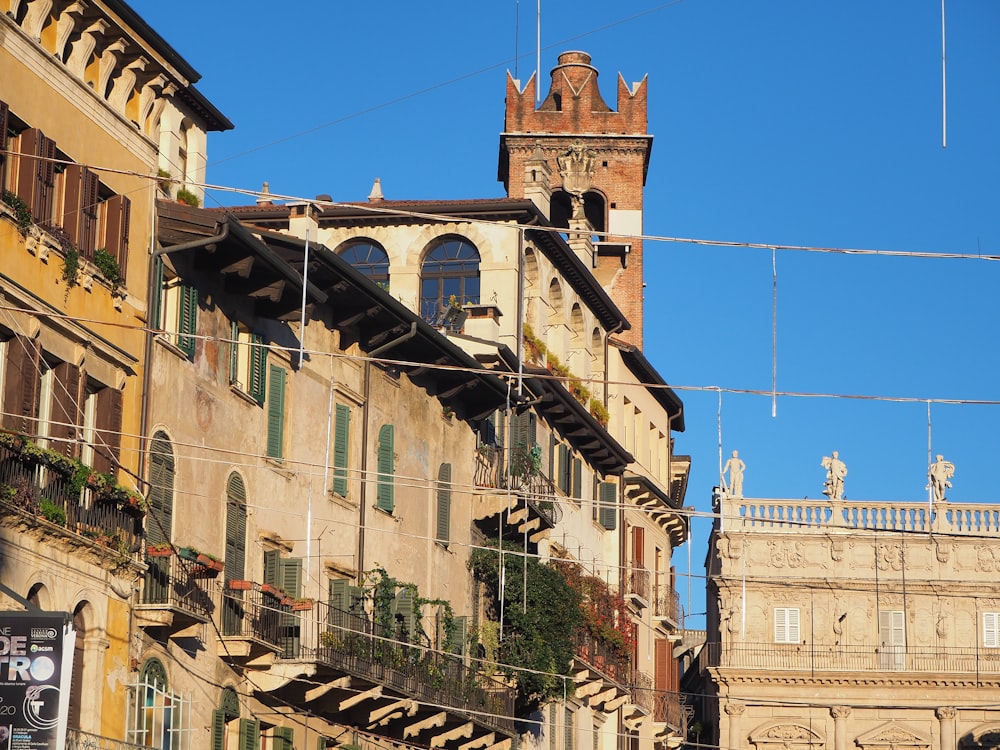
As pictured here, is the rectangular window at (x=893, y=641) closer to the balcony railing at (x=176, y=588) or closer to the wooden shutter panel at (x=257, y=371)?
the wooden shutter panel at (x=257, y=371)

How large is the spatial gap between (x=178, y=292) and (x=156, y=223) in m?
0.91

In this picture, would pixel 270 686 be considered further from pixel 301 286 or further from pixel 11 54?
pixel 11 54

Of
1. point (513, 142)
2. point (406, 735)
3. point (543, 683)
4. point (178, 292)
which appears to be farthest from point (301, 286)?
point (513, 142)

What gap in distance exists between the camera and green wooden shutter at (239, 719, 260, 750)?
27.8 metres

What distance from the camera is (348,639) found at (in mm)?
30109

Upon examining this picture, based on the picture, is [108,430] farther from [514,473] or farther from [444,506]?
[514,473]

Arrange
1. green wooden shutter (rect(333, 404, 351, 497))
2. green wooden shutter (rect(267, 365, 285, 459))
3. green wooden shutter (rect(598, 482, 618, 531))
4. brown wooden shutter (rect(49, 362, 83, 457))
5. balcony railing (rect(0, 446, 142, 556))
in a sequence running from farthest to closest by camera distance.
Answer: green wooden shutter (rect(598, 482, 618, 531))
green wooden shutter (rect(333, 404, 351, 497))
green wooden shutter (rect(267, 365, 285, 459))
brown wooden shutter (rect(49, 362, 83, 457))
balcony railing (rect(0, 446, 142, 556))

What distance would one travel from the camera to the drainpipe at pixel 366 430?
32375 mm

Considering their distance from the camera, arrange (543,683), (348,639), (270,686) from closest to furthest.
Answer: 1. (270,686)
2. (348,639)
3. (543,683)

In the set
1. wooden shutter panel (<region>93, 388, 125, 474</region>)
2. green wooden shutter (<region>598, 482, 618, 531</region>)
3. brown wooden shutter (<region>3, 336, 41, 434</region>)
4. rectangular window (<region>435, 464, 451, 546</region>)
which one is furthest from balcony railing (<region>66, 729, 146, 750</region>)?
green wooden shutter (<region>598, 482, 618, 531</region>)

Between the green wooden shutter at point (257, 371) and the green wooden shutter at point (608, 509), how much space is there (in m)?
20.8

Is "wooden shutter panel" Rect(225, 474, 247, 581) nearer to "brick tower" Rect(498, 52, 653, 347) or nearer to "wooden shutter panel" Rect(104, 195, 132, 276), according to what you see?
"wooden shutter panel" Rect(104, 195, 132, 276)

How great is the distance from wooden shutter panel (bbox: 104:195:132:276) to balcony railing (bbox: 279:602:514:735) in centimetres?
579

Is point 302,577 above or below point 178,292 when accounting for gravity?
below
